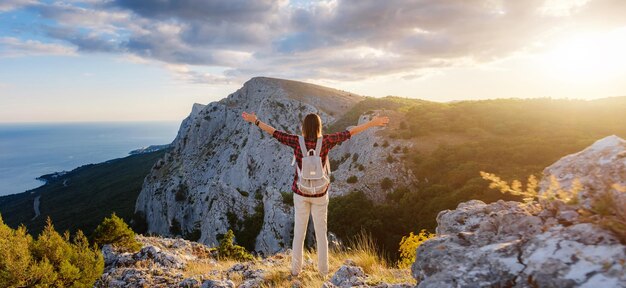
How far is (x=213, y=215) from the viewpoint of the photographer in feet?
115

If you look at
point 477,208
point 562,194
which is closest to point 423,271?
point 562,194

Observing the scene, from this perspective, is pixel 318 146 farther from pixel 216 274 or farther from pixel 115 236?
pixel 115 236

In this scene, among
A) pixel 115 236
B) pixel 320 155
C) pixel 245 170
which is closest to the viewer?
pixel 320 155

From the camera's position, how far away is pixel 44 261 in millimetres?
7074

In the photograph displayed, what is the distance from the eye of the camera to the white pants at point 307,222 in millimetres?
6148

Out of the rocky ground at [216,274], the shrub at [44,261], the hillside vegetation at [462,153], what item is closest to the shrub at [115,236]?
the rocky ground at [216,274]

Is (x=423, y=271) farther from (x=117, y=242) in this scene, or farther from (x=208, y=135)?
(x=208, y=135)

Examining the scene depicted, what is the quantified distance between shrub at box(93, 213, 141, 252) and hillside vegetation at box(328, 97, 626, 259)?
542 inches

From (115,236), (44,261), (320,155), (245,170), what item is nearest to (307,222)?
(320,155)

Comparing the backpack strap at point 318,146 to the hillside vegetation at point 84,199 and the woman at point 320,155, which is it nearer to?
the woman at point 320,155

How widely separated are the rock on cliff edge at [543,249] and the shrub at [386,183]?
2447 centimetres

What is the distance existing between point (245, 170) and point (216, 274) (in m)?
53.1

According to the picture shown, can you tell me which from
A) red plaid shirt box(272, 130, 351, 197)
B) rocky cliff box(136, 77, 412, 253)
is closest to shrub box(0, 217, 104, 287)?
red plaid shirt box(272, 130, 351, 197)

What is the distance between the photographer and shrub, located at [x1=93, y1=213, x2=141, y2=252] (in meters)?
11.5
